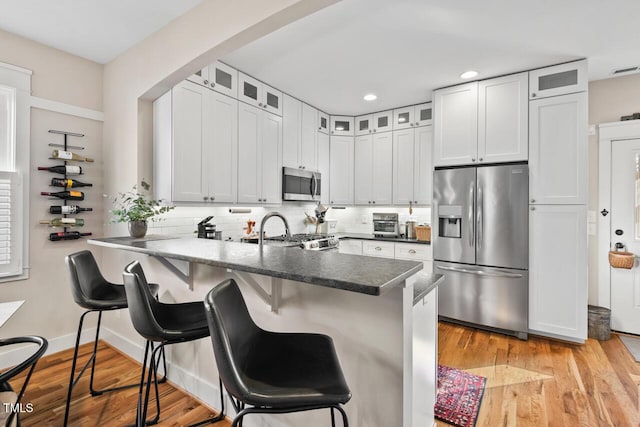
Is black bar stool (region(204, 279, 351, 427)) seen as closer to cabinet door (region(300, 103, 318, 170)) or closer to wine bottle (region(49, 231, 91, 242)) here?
wine bottle (region(49, 231, 91, 242))

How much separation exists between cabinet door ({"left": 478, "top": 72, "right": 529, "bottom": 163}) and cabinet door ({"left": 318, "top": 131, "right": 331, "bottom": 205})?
2.05 meters

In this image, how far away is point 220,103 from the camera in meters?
3.01

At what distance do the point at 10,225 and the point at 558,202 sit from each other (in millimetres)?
4836

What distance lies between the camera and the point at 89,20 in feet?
7.68

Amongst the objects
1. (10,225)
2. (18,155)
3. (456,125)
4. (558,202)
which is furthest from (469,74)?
(10,225)

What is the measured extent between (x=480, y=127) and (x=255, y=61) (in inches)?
96.7

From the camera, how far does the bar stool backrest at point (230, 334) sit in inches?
37.1

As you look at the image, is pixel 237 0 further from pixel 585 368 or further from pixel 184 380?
pixel 585 368

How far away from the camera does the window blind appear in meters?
2.46

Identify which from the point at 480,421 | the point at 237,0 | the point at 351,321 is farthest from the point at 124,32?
the point at 480,421

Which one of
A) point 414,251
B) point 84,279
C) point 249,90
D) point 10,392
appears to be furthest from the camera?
point 414,251

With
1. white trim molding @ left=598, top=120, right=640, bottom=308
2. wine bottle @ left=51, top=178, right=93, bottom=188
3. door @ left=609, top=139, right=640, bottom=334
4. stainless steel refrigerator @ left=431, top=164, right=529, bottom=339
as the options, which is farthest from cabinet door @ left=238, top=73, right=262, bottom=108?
door @ left=609, top=139, right=640, bottom=334

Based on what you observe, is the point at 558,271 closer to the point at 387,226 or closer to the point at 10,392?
the point at 387,226

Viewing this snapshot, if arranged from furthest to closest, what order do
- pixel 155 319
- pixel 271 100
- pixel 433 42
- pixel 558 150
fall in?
1. pixel 271 100
2. pixel 558 150
3. pixel 433 42
4. pixel 155 319
